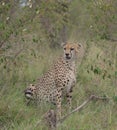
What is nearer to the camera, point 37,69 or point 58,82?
point 58,82

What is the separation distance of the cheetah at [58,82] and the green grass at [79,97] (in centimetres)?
17

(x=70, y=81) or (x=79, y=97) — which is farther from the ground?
(x=70, y=81)

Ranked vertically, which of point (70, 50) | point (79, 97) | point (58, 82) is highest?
point (70, 50)

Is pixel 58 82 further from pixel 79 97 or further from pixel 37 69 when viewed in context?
pixel 37 69

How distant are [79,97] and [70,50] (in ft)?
2.22

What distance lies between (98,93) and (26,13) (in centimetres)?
153

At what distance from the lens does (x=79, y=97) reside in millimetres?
6930

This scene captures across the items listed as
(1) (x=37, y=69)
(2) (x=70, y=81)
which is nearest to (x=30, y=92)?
(2) (x=70, y=81)

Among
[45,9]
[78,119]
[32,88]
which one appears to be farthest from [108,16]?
[78,119]

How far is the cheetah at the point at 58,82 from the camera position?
6.84m

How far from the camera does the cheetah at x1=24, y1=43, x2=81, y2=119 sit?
22.5ft

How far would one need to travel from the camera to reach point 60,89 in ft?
22.3

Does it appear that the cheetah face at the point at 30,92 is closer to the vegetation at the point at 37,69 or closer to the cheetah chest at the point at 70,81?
the vegetation at the point at 37,69

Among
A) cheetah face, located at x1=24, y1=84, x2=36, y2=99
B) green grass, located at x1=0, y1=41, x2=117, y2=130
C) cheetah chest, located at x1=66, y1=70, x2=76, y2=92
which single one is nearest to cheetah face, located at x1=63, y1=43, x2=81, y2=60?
cheetah chest, located at x1=66, y1=70, x2=76, y2=92
